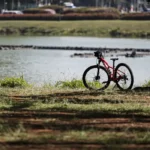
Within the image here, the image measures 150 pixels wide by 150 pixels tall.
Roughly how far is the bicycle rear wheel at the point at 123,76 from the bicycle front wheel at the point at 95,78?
0.88 ft

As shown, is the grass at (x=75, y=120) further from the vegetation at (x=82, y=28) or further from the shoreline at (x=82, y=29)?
the vegetation at (x=82, y=28)

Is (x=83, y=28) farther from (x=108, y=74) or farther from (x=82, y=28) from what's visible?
(x=108, y=74)

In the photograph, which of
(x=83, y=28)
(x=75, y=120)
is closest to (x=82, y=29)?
(x=83, y=28)

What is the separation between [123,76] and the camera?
17.0m

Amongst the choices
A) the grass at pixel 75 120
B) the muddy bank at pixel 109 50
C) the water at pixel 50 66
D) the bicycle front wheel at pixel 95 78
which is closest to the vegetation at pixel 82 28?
the water at pixel 50 66

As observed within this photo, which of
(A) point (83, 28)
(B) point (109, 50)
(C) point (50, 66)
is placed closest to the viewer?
(C) point (50, 66)

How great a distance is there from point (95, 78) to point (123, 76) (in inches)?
36.6

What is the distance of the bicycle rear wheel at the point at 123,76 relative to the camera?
16.9 meters

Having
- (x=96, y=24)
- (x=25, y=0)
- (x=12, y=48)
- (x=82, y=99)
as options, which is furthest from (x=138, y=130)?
(x=25, y=0)

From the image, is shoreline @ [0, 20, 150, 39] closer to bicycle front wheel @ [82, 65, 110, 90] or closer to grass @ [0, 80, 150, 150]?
bicycle front wheel @ [82, 65, 110, 90]

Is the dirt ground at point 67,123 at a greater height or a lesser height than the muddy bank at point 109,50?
greater

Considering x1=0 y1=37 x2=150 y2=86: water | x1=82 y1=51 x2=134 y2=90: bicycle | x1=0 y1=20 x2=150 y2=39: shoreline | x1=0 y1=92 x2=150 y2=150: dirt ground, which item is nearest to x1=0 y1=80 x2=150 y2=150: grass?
x1=0 y1=92 x2=150 y2=150: dirt ground

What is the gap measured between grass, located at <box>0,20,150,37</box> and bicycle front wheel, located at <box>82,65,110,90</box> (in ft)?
217

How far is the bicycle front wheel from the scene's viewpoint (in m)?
16.9
